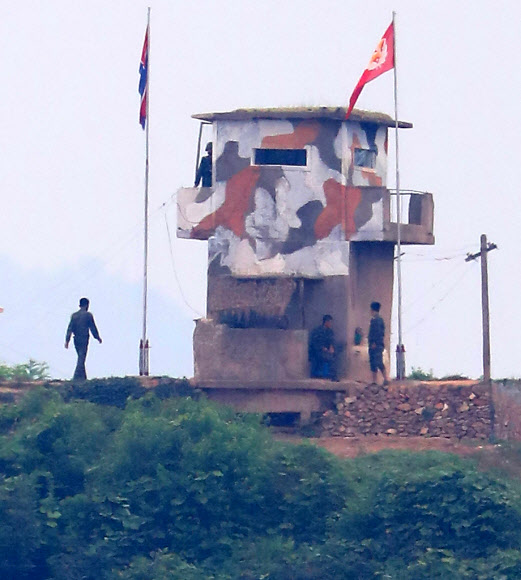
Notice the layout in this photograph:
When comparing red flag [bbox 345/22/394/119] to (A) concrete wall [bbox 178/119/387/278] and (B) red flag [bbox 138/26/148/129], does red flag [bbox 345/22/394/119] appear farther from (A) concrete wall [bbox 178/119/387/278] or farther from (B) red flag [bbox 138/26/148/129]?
(B) red flag [bbox 138/26/148/129]

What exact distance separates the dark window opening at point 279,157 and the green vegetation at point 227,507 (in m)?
5.20

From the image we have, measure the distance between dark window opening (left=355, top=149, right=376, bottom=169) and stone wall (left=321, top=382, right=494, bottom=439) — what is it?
4.33m

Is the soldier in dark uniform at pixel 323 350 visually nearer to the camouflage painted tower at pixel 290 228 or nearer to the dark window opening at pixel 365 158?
the camouflage painted tower at pixel 290 228

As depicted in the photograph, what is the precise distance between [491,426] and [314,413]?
3.13 m

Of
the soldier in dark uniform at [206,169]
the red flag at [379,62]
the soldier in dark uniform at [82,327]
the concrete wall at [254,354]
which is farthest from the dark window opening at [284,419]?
the red flag at [379,62]

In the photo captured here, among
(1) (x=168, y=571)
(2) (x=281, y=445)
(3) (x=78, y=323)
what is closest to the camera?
(1) (x=168, y=571)

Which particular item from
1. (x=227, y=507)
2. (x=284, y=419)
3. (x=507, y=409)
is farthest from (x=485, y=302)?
(x=227, y=507)

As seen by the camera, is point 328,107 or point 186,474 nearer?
point 186,474

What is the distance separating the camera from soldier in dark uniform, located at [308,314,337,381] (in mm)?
43062

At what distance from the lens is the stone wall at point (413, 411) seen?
42.3 metres

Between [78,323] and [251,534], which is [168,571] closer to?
[251,534]

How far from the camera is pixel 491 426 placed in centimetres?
4225

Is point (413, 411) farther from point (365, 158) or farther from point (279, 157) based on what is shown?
point (279, 157)

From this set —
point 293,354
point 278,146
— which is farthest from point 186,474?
point 278,146
